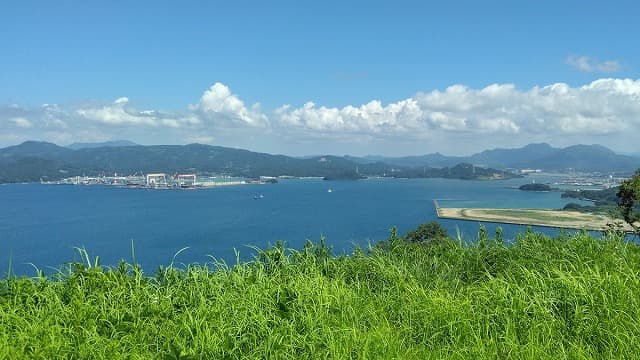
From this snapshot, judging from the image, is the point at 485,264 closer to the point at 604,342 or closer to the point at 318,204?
the point at 604,342

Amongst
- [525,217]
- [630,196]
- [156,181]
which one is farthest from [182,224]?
[156,181]

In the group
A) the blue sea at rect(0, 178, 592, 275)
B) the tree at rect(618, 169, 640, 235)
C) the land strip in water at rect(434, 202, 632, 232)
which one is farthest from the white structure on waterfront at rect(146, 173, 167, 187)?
the tree at rect(618, 169, 640, 235)

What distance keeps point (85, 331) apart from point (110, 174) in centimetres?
20067

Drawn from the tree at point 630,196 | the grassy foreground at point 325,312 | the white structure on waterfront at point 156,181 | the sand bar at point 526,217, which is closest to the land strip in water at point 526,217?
the sand bar at point 526,217

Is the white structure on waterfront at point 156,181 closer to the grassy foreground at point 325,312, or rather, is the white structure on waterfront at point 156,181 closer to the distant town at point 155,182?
the distant town at point 155,182

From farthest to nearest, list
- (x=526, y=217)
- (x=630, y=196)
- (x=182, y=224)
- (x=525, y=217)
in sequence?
1. (x=182, y=224)
2. (x=525, y=217)
3. (x=526, y=217)
4. (x=630, y=196)

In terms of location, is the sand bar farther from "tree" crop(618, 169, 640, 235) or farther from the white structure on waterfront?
the white structure on waterfront

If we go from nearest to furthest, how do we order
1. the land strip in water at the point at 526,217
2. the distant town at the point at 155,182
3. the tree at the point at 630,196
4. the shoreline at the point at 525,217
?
the tree at the point at 630,196 < the shoreline at the point at 525,217 < the land strip in water at the point at 526,217 < the distant town at the point at 155,182

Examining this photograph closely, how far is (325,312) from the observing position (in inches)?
155

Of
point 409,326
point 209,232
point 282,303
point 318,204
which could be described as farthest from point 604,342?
point 318,204

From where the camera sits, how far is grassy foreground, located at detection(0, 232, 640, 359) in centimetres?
336

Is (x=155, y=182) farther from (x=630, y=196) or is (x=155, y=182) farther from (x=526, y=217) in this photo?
(x=630, y=196)

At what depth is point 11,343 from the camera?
339 cm

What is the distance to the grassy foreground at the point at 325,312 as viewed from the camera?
336 cm
